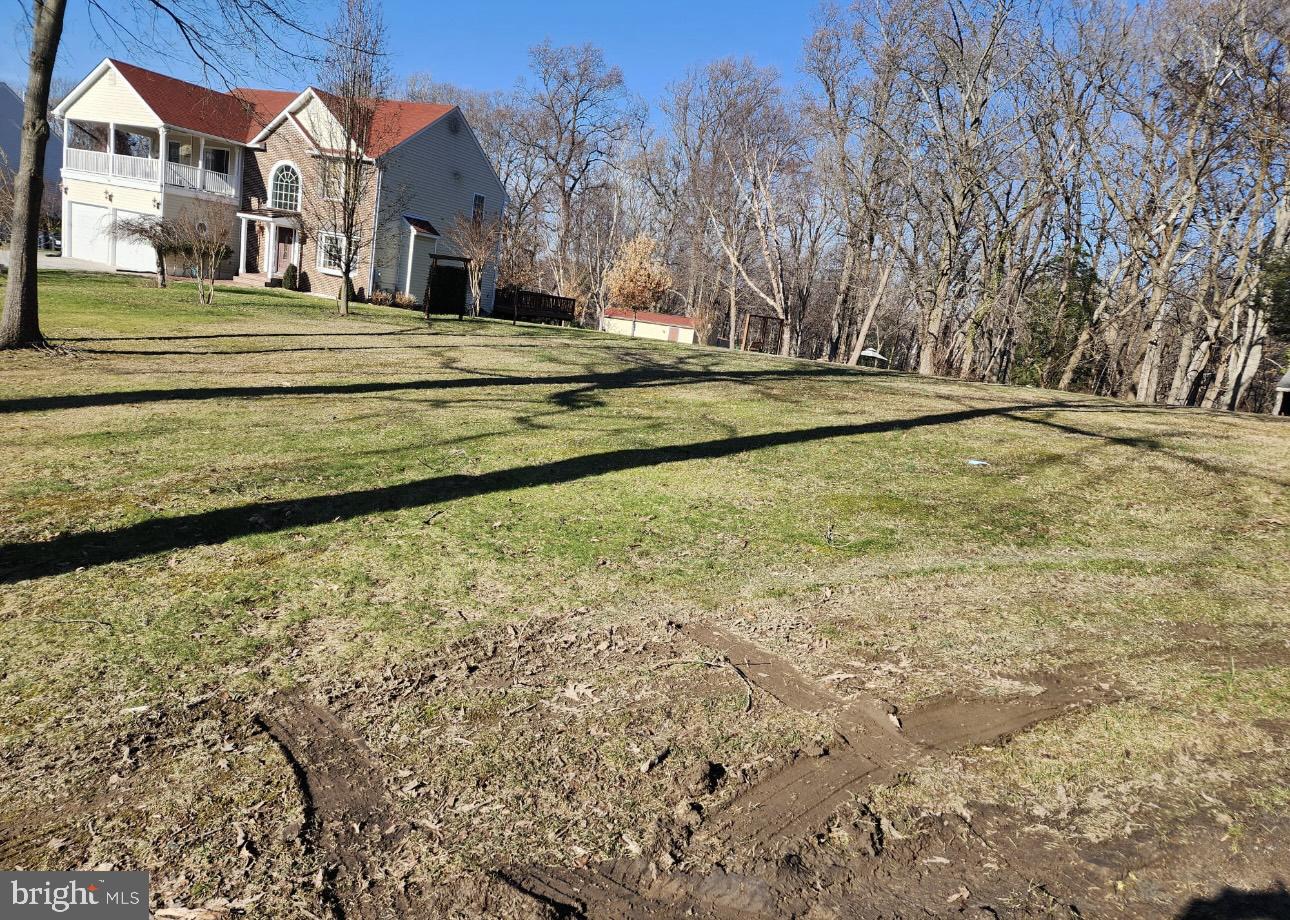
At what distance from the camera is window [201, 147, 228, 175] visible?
31.4 meters

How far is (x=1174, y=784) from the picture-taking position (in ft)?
9.46

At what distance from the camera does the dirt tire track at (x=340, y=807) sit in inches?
86.0

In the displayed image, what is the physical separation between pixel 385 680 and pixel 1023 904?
8.00ft

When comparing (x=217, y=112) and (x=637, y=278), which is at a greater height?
(x=217, y=112)

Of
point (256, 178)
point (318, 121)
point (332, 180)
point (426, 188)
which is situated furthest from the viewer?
point (256, 178)

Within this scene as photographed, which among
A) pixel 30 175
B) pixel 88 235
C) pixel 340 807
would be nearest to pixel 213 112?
pixel 88 235

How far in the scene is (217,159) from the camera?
31.8 meters

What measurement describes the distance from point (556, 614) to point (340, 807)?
1.60 metres

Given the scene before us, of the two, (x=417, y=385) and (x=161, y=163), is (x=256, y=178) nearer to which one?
(x=161, y=163)

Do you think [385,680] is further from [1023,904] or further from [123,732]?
[1023,904]

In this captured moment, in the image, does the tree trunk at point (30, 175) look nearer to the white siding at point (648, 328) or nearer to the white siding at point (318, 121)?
the white siding at point (318, 121)

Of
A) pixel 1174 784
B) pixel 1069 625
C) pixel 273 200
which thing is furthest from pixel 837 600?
pixel 273 200

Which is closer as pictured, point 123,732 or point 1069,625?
point 123,732

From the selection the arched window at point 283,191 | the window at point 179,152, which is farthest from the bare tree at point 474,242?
the window at point 179,152
